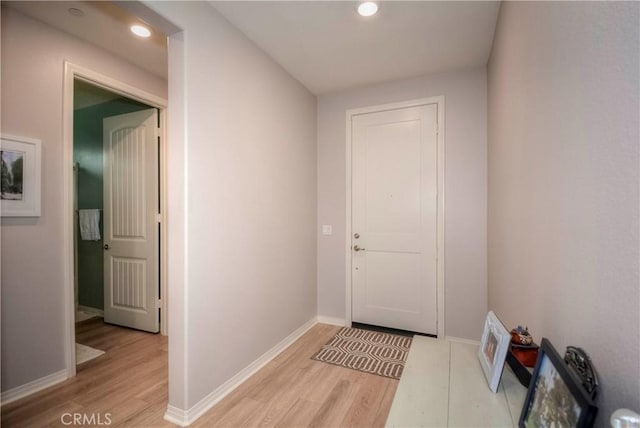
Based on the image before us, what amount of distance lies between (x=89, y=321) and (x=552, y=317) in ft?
14.2

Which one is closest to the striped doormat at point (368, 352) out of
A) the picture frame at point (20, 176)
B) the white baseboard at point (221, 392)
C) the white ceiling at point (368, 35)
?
the white baseboard at point (221, 392)

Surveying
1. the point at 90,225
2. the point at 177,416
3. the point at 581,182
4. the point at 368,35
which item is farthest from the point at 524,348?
the point at 90,225

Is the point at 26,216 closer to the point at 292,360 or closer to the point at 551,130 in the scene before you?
the point at 292,360

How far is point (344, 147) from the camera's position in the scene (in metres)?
3.32

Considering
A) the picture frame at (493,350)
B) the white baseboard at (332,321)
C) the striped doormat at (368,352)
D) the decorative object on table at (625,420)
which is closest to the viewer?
the decorative object on table at (625,420)

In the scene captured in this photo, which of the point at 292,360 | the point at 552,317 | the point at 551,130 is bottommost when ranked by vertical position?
the point at 292,360

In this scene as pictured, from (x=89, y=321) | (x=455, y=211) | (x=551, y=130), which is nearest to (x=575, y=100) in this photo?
(x=551, y=130)

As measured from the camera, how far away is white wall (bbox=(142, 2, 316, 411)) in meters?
1.78

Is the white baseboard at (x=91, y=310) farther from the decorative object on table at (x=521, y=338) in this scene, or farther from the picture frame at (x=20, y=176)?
the decorative object on table at (x=521, y=338)

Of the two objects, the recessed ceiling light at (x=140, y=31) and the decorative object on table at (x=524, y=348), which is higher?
the recessed ceiling light at (x=140, y=31)

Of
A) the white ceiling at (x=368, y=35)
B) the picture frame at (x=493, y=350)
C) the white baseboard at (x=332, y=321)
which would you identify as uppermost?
the white ceiling at (x=368, y=35)

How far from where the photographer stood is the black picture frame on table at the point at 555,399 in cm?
58

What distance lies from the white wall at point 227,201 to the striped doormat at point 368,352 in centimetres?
47

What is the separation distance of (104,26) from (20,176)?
1.21 meters
